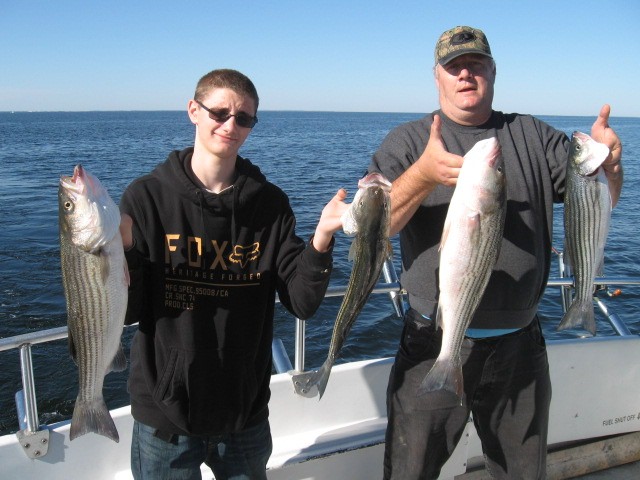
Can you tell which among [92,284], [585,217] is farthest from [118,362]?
[585,217]

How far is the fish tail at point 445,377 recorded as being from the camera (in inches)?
111

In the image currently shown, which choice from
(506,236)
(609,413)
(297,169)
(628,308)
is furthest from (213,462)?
(297,169)

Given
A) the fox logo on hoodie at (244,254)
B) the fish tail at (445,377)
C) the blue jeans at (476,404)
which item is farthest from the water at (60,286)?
the fish tail at (445,377)

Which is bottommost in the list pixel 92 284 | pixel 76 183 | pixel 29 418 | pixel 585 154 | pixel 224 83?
pixel 29 418

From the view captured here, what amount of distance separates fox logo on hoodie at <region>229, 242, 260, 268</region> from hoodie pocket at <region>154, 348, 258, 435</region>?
1.49ft

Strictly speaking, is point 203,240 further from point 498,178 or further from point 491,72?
point 491,72

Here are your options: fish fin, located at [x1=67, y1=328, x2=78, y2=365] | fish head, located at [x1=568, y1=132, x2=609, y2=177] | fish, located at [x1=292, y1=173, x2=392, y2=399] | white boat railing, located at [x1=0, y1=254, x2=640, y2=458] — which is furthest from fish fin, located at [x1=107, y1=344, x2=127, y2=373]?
fish head, located at [x1=568, y1=132, x2=609, y2=177]

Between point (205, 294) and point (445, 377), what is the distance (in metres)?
1.28

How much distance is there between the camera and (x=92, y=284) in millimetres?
2555

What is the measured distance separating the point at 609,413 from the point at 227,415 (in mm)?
3408

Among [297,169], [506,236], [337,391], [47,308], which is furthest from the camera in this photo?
[297,169]

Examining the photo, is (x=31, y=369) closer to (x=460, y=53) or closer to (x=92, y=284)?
(x=92, y=284)

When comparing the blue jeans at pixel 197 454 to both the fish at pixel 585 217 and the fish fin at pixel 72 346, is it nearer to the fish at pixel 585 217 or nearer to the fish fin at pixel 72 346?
the fish fin at pixel 72 346

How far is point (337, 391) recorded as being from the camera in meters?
4.18
